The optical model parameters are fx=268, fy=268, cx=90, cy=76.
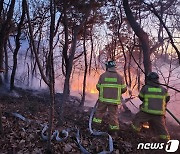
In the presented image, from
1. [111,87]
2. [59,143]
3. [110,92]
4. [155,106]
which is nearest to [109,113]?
[110,92]

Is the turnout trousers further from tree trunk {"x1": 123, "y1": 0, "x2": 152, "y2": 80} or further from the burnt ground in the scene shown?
tree trunk {"x1": 123, "y1": 0, "x2": 152, "y2": 80}

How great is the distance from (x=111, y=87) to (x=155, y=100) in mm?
1178

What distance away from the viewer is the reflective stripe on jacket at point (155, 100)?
671 centimetres

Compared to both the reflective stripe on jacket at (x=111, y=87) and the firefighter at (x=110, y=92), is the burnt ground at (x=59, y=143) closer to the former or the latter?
the firefighter at (x=110, y=92)

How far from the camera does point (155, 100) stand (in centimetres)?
673

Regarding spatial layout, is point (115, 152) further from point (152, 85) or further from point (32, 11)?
point (32, 11)

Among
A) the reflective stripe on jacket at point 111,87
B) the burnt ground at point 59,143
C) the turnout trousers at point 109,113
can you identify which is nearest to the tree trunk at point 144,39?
the reflective stripe on jacket at point 111,87

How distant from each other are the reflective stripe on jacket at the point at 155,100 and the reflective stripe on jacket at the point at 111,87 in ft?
2.36

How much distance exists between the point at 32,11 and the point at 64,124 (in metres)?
13.4

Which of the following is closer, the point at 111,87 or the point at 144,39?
the point at 111,87

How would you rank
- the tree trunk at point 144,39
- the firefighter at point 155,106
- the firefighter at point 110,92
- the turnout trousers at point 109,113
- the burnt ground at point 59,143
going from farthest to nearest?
1. the tree trunk at point 144,39
2. the firefighter at point 110,92
3. the turnout trousers at point 109,113
4. the firefighter at point 155,106
5. the burnt ground at point 59,143

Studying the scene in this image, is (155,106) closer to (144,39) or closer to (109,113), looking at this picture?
(109,113)

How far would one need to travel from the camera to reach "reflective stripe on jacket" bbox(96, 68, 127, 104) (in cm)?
711

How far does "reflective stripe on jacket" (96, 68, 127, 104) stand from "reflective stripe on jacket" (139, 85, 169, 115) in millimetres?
720
